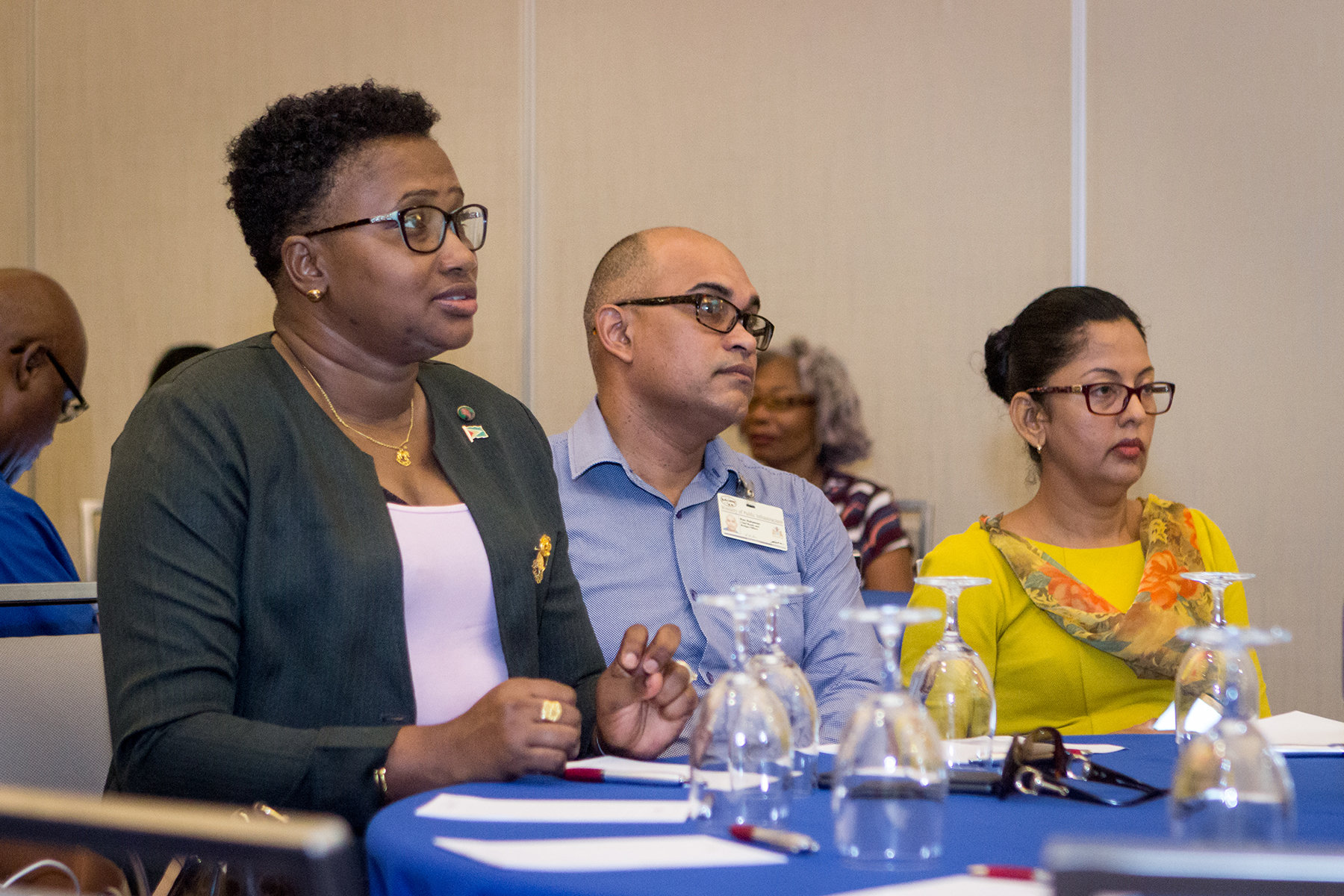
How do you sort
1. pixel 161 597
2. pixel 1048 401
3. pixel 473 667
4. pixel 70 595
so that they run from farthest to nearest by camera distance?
pixel 1048 401
pixel 70 595
pixel 473 667
pixel 161 597

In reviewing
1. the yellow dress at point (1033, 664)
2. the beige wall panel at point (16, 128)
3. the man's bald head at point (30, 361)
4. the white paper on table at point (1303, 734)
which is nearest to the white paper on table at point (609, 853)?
the white paper on table at point (1303, 734)

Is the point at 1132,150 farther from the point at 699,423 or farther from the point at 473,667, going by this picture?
the point at 473,667

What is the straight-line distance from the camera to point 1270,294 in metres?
4.45

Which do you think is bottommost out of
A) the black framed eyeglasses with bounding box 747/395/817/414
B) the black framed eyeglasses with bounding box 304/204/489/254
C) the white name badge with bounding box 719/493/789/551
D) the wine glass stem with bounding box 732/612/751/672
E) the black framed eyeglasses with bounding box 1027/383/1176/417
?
the wine glass stem with bounding box 732/612/751/672

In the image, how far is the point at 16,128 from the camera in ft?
18.9

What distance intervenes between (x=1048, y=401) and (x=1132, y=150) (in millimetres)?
2038

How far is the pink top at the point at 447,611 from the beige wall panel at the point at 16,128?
462cm

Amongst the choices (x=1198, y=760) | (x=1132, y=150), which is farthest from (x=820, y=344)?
(x=1198, y=760)

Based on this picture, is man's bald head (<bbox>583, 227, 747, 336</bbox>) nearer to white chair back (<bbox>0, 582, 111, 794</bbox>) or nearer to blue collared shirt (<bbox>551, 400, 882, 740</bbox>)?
blue collared shirt (<bbox>551, 400, 882, 740</bbox>)

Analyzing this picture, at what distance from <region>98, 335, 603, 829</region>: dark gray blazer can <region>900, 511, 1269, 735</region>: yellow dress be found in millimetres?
1045

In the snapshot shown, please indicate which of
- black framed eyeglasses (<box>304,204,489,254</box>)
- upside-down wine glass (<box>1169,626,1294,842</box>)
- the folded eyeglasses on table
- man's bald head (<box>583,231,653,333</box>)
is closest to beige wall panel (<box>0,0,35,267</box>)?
man's bald head (<box>583,231,653,333</box>)

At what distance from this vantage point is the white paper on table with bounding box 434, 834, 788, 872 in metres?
1.18

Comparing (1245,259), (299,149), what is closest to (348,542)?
(299,149)

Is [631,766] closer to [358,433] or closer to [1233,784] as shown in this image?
[358,433]
